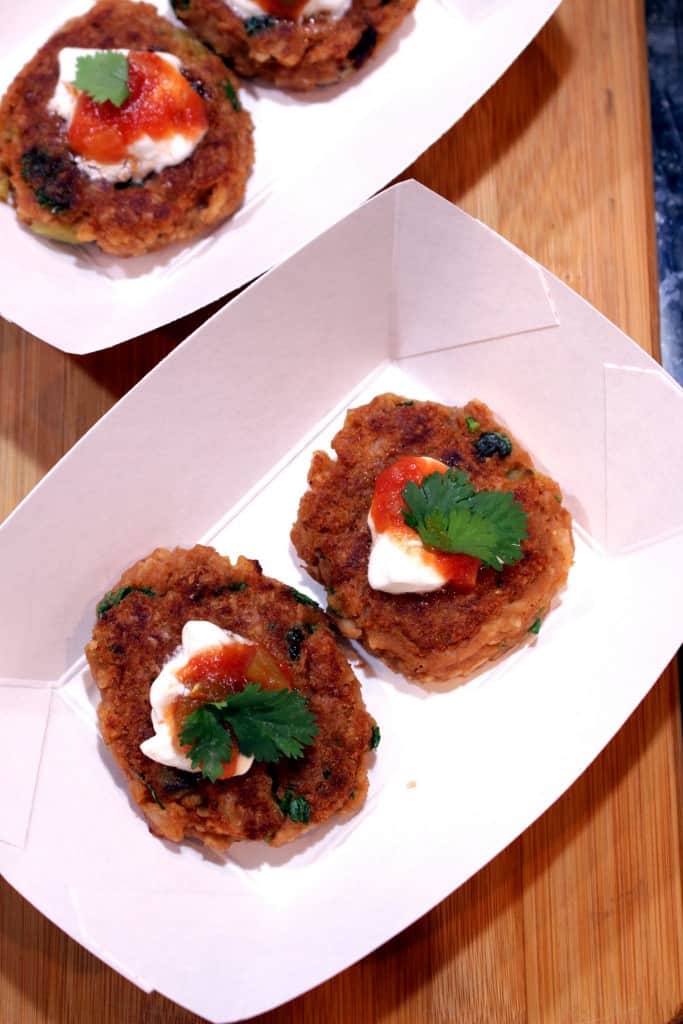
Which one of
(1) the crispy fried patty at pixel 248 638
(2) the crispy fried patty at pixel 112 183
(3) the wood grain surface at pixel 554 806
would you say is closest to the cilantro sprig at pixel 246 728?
(1) the crispy fried patty at pixel 248 638

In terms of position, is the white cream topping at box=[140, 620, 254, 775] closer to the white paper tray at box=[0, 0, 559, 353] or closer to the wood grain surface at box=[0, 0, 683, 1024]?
the wood grain surface at box=[0, 0, 683, 1024]

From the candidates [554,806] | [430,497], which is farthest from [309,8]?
[554,806]

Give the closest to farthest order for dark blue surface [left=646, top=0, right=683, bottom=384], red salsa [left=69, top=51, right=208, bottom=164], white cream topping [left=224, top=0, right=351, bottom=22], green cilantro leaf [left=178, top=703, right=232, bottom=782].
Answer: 1. green cilantro leaf [left=178, top=703, right=232, bottom=782]
2. red salsa [left=69, top=51, right=208, bottom=164]
3. white cream topping [left=224, top=0, right=351, bottom=22]
4. dark blue surface [left=646, top=0, right=683, bottom=384]

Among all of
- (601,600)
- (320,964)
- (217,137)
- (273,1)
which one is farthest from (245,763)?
(273,1)

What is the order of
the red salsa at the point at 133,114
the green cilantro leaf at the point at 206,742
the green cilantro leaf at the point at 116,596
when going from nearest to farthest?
1. the green cilantro leaf at the point at 206,742
2. the green cilantro leaf at the point at 116,596
3. the red salsa at the point at 133,114

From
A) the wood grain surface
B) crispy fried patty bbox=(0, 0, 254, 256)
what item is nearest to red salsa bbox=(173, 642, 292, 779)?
the wood grain surface

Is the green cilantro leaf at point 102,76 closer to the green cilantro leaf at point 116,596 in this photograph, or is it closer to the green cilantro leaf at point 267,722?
the green cilantro leaf at point 116,596
